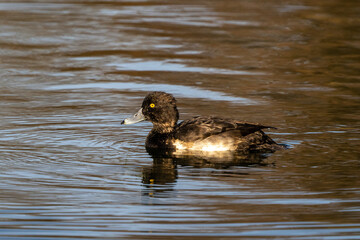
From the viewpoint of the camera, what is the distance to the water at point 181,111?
269 inches

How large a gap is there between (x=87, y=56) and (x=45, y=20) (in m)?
4.48

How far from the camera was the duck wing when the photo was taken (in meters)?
9.46

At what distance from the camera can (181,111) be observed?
11984 millimetres

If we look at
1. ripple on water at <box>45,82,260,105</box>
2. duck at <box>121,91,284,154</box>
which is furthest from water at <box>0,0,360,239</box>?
duck at <box>121,91,284,154</box>

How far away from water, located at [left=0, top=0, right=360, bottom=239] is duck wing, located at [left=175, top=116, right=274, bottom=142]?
47 cm

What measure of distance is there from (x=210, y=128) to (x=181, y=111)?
246cm

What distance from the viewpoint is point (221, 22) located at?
20.3 m

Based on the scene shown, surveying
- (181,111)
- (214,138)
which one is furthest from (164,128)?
(181,111)

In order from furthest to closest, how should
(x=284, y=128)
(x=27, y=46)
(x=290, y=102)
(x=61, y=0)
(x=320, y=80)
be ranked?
(x=61, y=0) → (x=27, y=46) → (x=320, y=80) → (x=290, y=102) → (x=284, y=128)

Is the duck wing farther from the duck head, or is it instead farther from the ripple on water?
the ripple on water

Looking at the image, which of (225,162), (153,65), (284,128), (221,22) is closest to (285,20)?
(221,22)

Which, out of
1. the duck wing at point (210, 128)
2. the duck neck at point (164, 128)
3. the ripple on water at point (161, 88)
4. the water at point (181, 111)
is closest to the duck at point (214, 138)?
the duck wing at point (210, 128)

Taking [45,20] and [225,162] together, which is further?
[45,20]

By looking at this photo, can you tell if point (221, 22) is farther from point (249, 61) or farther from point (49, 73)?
point (49, 73)
